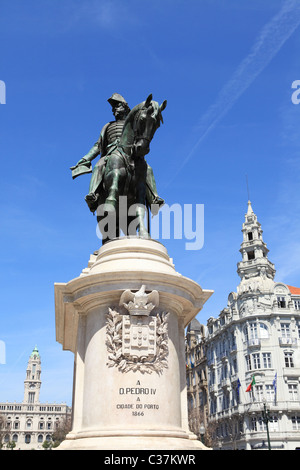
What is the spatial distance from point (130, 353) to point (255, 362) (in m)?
59.1

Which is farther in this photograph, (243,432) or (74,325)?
(243,432)

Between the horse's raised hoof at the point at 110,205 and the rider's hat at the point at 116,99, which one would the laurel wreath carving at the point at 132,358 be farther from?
the rider's hat at the point at 116,99

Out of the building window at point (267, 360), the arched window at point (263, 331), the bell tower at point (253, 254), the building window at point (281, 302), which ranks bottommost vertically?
the building window at point (267, 360)

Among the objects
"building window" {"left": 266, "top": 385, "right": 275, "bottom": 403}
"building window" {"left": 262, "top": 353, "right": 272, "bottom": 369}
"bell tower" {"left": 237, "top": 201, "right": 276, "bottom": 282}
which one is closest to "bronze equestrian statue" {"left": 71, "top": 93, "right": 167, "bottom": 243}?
"building window" {"left": 266, "top": 385, "right": 275, "bottom": 403}

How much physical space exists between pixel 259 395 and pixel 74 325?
56449 mm

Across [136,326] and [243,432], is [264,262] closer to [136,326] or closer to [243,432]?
[243,432]

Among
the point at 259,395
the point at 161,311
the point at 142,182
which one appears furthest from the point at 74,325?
the point at 259,395

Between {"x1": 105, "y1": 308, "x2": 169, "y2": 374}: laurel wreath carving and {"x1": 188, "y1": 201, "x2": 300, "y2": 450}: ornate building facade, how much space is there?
2047 inches

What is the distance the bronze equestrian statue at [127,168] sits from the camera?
1083 centimetres

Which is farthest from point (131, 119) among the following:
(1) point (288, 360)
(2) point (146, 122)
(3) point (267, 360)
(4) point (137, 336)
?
(1) point (288, 360)

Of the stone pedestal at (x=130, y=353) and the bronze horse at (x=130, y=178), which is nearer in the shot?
the stone pedestal at (x=130, y=353)

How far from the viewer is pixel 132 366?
8719 mm

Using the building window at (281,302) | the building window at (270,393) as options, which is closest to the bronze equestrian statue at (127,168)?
the building window at (270,393)
